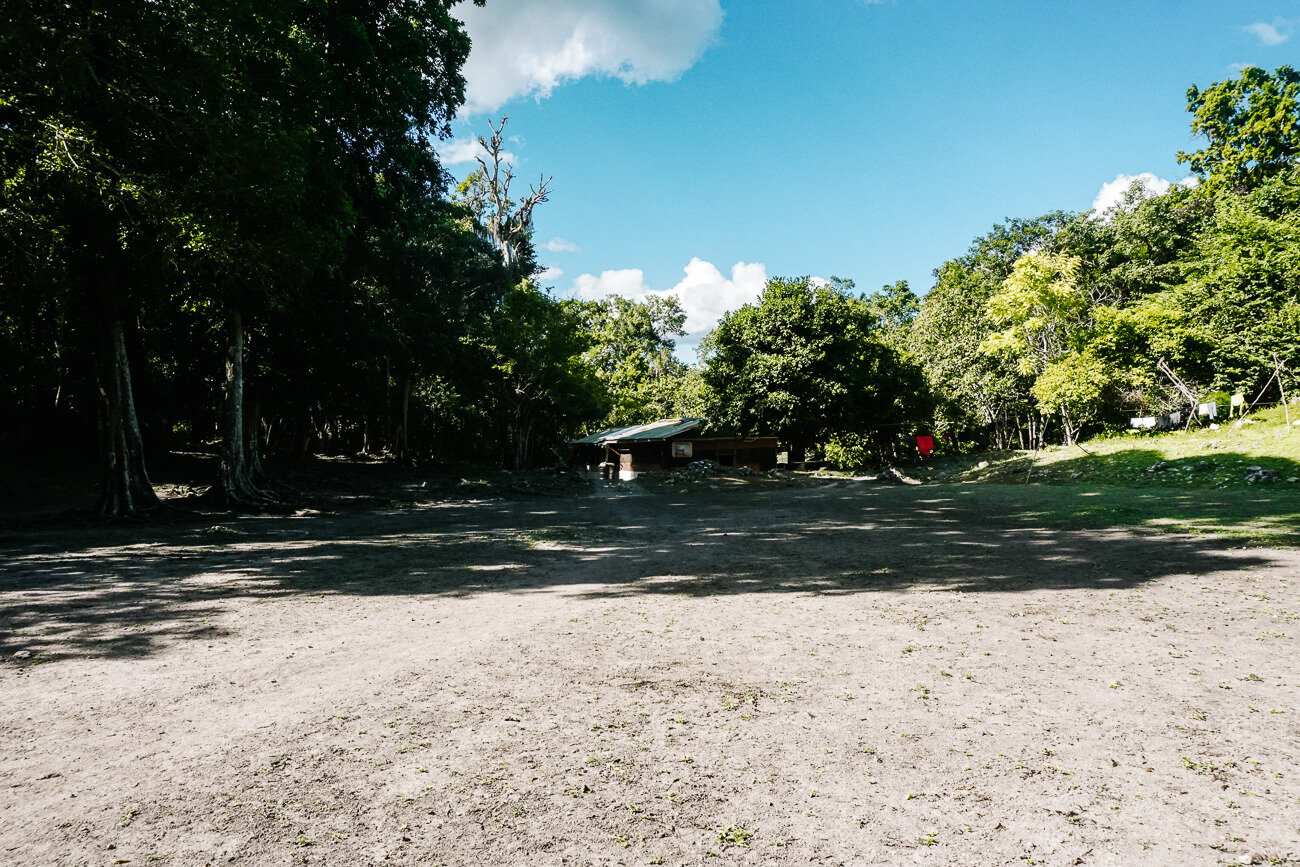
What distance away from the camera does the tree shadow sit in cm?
663

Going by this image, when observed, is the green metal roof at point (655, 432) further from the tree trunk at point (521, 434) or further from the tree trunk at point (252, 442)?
the tree trunk at point (252, 442)

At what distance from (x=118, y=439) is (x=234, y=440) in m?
2.83

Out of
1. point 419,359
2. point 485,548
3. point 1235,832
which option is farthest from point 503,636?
point 419,359

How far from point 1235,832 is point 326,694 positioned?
4.89 metres

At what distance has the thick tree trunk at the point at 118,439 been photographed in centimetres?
1356

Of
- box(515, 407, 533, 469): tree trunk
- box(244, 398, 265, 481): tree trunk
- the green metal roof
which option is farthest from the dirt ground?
box(515, 407, 533, 469): tree trunk

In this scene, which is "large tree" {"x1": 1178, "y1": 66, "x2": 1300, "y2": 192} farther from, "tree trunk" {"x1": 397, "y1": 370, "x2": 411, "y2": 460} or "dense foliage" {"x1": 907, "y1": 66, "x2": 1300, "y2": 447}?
"tree trunk" {"x1": 397, "y1": 370, "x2": 411, "y2": 460}

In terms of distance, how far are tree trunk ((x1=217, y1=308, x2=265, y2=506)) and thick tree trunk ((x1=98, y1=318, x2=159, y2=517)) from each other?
2.00m

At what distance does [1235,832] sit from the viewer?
257cm

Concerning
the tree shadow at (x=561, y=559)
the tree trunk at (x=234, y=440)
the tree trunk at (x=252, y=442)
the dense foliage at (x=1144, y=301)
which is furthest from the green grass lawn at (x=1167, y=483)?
the tree trunk at (x=252, y=442)

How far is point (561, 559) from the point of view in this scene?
9.71 m

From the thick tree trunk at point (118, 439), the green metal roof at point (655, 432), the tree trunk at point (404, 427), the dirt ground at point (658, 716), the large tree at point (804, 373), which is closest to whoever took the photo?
the dirt ground at point (658, 716)

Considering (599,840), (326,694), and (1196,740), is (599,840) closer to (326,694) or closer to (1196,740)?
(326,694)

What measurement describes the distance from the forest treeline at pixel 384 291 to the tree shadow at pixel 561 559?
5436mm
